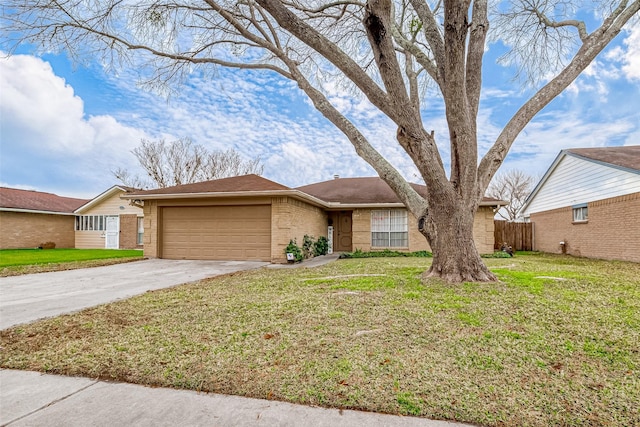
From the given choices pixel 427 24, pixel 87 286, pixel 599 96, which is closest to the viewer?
pixel 427 24

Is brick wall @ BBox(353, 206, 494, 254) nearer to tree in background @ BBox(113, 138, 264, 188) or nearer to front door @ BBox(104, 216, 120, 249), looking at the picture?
front door @ BBox(104, 216, 120, 249)

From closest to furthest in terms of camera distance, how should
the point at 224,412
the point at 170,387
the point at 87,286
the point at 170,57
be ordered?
the point at 224,412 → the point at 170,387 → the point at 87,286 → the point at 170,57

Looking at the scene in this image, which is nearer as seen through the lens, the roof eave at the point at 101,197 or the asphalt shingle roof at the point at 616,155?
the asphalt shingle roof at the point at 616,155

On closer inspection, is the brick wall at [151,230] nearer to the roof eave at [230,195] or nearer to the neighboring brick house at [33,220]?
the roof eave at [230,195]

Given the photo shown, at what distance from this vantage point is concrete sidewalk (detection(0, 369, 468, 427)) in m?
2.12

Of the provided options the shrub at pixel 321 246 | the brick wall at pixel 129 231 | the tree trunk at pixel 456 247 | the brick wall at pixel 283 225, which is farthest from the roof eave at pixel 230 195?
the brick wall at pixel 129 231

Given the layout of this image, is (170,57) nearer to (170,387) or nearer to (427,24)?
(427,24)

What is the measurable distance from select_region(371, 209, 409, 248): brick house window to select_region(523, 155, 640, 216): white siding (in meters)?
7.36

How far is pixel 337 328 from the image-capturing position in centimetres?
366

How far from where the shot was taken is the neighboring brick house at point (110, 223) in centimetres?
1917

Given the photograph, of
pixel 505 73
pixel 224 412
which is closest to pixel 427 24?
pixel 505 73

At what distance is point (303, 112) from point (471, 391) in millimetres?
13332

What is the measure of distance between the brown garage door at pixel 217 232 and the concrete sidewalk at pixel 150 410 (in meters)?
9.51

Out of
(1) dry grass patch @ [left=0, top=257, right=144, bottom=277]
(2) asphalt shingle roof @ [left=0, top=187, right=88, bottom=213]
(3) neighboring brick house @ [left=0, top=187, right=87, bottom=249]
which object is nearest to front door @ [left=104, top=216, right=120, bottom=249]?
A: (3) neighboring brick house @ [left=0, top=187, right=87, bottom=249]
